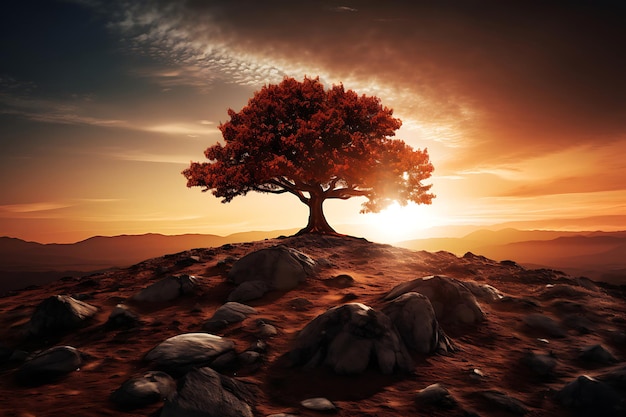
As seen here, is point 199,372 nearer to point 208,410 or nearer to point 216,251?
point 208,410

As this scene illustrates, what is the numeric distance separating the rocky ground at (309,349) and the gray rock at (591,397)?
2cm

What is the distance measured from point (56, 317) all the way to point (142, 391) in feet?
16.9

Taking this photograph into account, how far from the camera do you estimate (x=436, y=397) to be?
561cm

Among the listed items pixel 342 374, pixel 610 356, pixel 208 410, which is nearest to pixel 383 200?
pixel 610 356

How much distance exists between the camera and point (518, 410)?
558cm

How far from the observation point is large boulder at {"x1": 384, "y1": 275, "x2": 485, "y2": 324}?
9.17 m

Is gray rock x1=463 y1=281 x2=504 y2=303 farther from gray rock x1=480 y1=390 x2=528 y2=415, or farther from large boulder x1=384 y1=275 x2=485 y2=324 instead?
gray rock x1=480 y1=390 x2=528 y2=415

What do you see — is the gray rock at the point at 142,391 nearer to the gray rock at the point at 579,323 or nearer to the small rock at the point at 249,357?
the small rock at the point at 249,357

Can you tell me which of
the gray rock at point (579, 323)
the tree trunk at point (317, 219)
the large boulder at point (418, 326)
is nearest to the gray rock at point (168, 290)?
the large boulder at point (418, 326)

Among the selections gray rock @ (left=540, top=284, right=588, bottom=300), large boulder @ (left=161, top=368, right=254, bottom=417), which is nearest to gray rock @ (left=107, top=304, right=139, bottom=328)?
large boulder @ (left=161, top=368, right=254, bottom=417)

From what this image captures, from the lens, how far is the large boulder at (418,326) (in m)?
7.39

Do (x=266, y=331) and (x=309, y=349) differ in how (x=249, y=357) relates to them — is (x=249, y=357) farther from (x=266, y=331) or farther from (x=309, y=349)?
(x=266, y=331)

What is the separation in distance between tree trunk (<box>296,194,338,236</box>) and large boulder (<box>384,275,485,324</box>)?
1448cm

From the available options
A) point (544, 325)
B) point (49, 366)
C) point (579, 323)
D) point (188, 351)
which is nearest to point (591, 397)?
point (544, 325)
